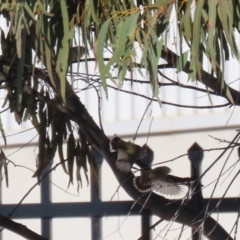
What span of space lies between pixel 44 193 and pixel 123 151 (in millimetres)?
1649

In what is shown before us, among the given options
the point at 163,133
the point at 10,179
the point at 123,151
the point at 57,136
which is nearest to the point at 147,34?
the point at 123,151

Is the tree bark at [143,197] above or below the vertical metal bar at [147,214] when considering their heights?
above

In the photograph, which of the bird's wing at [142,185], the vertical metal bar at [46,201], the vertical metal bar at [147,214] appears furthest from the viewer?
the vertical metal bar at [46,201]

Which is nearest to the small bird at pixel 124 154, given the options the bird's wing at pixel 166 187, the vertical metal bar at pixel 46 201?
the bird's wing at pixel 166 187

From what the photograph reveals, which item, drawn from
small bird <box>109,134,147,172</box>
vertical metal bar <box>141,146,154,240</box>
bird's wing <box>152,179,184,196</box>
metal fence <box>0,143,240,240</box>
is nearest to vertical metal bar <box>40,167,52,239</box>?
metal fence <box>0,143,240,240</box>

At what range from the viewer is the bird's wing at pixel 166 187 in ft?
9.23

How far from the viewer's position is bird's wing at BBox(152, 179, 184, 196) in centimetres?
281

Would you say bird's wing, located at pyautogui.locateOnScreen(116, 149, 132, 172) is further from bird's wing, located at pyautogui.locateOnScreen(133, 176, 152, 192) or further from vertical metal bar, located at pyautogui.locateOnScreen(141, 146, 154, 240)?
vertical metal bar, located at pyautogui.locateOnScreen(141, 146, 154, 240)

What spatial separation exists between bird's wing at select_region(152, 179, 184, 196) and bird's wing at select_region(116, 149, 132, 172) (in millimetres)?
107

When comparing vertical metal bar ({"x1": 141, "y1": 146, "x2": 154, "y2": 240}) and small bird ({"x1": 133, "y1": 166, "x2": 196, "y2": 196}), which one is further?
vertical metal bar ({"x1": 141, "y1": 146, "x2": 154, "y2": 240})

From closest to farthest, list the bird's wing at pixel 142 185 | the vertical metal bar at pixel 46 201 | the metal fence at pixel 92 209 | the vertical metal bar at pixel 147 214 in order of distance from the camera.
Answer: the bird's wing at pixel 142 185 → the metal fence at pixel 92 209 → the vertical metal bar at pixel 147 214 → the vertical metal bar at pixel 46 201

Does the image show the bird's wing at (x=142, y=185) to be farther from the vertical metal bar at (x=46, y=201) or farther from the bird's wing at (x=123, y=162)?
the vertical metal bar at (x=46, y=201)

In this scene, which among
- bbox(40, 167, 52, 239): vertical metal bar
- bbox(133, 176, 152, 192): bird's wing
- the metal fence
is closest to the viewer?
bbox(133, 176, 152, 192): bird's wing

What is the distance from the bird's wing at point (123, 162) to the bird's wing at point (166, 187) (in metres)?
0.11
